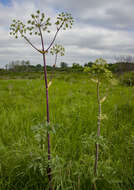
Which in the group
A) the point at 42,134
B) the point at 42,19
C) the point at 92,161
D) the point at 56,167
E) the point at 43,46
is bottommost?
the point at 92,161

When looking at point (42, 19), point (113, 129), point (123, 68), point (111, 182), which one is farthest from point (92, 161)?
point (123, 68)

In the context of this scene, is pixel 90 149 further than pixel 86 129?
No

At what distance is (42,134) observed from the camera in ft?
5.49

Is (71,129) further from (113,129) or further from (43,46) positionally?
(43,46)

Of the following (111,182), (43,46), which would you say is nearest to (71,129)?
(111,182)

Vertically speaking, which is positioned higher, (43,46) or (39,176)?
(43,46)

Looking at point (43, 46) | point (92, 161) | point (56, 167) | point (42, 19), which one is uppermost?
point (42, 19)

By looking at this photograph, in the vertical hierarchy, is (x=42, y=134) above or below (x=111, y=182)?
above

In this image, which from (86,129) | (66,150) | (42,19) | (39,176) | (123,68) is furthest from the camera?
(123,68)

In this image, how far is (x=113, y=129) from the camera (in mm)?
3252

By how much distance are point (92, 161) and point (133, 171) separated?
0.50 metres

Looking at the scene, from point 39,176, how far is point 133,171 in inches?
43.3

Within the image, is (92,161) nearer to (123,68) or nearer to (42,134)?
(42,134)

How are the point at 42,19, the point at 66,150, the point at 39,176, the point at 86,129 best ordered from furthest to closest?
the point at 86,129 < the point at 66,150 < the point at 39,176 < the point at 42,19
